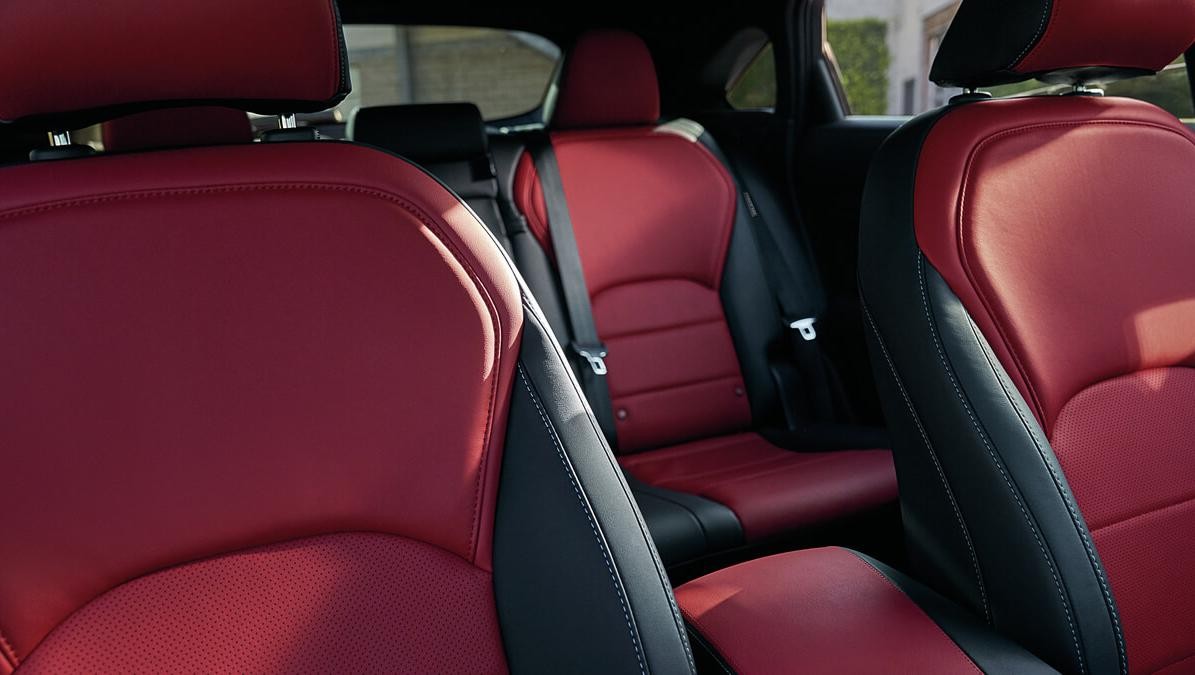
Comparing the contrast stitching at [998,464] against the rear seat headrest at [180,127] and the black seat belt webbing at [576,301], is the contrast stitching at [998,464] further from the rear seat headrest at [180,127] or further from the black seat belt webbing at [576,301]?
the black seat belt webbing at [576,301]

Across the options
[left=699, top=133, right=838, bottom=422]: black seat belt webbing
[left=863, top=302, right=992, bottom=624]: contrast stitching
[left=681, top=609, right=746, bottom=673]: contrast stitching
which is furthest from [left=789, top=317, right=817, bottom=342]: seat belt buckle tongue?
[left=681, top=609, right=746, bottom=673]: contrast stitching

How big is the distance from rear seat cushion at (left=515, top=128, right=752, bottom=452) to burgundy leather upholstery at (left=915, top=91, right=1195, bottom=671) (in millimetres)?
1173

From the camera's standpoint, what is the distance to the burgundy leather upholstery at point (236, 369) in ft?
2.98

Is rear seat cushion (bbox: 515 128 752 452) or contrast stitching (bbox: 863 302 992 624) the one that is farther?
rear seat cushion (bbox: 515 128 752 452)

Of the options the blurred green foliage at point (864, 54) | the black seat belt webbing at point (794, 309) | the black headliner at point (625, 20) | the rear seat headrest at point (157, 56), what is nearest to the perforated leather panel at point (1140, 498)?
the rear seat headrest at point (157, 56)

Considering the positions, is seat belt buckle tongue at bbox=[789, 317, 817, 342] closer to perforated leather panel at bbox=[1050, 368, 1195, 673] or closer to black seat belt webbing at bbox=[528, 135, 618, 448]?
black seat belt webbing at bbox=[528, 135, 618, 448]

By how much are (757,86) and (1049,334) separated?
76.5 inches

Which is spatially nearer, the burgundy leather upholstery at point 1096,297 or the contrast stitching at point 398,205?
the contrast stitching at point 398,205

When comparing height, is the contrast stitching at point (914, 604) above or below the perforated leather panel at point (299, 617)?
below

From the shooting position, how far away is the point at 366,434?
1009 mm

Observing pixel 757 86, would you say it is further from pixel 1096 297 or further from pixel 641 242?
pixel 1096 297

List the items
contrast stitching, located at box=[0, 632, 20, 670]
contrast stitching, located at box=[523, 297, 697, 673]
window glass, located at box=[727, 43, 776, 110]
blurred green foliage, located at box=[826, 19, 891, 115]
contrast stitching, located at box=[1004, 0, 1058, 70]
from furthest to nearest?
A: blurred green foliage, located at box=[826, 19, 891, 115]
window glass, located at box=[727, 43, 776, 110]
contrast stitching, located at box=[1004, 0, 1058, 70]
contrast stitching, located at box=[523, 297, 697, 673]
contrast stitching, located at box=[0, 632, 20, 670]

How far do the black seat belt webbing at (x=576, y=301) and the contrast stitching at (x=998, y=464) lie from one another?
45.3 inches

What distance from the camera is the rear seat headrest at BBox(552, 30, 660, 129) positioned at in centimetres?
243
